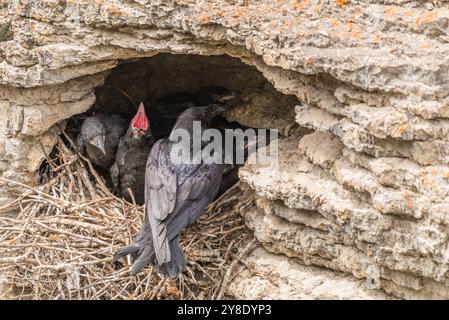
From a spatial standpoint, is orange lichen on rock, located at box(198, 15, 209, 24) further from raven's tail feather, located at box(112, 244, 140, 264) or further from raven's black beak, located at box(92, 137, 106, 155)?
raven's black beak, located at box(92, 137, 106, 155)

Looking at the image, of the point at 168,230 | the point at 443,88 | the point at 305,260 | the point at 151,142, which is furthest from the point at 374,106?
the point at 151,142

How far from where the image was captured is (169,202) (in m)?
5.02

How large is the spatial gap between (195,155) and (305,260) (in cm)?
119

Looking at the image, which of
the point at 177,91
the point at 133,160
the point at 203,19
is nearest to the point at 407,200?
the point at 203,19

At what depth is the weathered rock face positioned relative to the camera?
12.6ft

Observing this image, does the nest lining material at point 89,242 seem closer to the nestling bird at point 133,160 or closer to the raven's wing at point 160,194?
the nestling bird at point 133,160

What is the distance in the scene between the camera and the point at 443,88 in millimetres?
3752

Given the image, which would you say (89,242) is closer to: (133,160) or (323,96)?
(133,160)

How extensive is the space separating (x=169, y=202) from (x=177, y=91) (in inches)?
65.9

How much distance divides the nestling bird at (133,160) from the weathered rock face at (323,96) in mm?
498

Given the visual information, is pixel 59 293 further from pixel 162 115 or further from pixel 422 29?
pixel 422 29

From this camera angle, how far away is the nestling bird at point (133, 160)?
19.2 feet

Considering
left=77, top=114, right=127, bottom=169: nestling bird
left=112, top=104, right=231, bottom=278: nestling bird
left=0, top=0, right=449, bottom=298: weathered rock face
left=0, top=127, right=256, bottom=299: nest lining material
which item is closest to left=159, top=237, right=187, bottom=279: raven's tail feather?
left=112, top=104, right=231, bottom=278: nestling bird

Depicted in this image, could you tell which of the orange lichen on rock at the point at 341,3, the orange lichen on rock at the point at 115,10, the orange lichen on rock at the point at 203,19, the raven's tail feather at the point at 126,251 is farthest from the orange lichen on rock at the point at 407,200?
the orange lichen on rock at the point at 115,10
